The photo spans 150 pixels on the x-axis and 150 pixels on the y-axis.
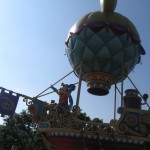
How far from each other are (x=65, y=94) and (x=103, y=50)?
3061 mm

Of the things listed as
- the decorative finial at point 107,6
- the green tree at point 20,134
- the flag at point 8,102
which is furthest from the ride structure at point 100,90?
the green tree at point 20,134

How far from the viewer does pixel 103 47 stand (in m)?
15.7

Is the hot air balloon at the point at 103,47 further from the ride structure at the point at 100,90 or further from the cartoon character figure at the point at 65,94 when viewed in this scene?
the cartoon character figure at the point at 65,94

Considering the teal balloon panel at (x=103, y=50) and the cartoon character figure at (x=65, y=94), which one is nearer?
the cartoon character figure at (x=65, y=94)

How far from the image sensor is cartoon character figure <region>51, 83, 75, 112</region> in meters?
14.2

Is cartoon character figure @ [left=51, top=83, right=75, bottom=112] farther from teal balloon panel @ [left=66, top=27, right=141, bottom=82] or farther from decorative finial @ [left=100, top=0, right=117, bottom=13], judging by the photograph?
decorative finial @ [left=100, top=0, right=117, bottom=13]

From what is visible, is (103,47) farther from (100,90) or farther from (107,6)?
(107,6)

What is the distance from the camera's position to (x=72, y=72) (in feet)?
55.2

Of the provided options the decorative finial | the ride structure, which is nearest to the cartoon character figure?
the ride structure

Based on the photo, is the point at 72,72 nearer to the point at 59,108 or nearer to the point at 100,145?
the point at 59,108

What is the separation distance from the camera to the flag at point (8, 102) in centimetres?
1253

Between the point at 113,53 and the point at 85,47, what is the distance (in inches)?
58.0

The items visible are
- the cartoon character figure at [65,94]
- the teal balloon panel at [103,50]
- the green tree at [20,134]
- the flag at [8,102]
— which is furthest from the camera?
the green tree at [20,134]

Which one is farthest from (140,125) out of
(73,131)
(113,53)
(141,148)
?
(113,53)
